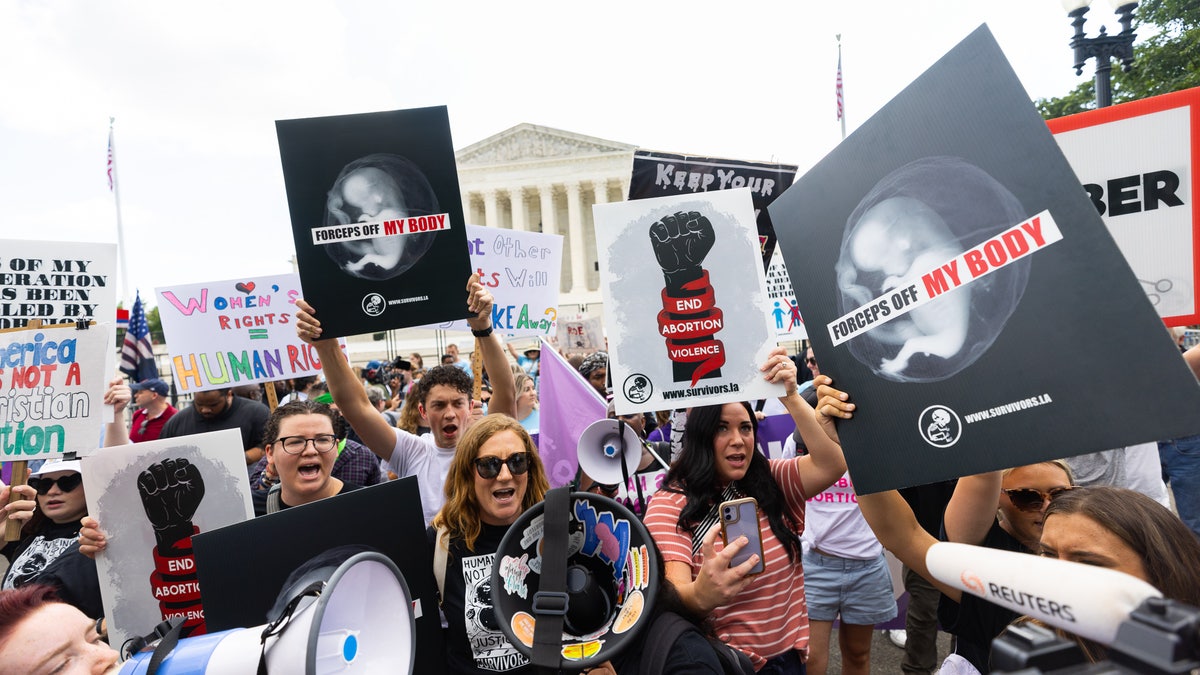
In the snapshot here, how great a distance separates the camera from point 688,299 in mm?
2629

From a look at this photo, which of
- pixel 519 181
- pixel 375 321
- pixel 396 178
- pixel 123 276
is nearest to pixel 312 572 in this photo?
pixel 375 321

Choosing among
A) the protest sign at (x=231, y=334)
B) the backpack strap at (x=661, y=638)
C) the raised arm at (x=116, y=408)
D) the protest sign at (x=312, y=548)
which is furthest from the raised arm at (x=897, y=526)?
the protest sign at (x=231, y=334)

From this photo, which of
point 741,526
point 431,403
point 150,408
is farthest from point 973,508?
point 150,408

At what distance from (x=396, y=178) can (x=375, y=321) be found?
0.62 meters

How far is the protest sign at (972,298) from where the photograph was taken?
118cm

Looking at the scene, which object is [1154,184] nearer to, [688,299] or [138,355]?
[688,299]

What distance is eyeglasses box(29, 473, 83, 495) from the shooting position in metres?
2.90

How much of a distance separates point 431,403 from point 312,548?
6.23ft

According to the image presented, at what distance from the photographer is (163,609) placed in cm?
256

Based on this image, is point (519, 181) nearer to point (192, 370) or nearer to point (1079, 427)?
point (192, 370)

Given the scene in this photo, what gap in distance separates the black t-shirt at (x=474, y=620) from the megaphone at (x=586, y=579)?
0.34 m

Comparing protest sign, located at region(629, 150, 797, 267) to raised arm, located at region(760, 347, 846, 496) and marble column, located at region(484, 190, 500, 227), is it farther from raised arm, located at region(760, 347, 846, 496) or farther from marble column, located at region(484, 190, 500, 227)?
marble column, located at region(484, 190, 500, 227)

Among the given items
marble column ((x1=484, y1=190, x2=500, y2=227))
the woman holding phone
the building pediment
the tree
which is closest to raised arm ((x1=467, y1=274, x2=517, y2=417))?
the woman holding phone

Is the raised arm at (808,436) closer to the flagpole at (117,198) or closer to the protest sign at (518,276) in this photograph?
the protest sign at (518,276)
